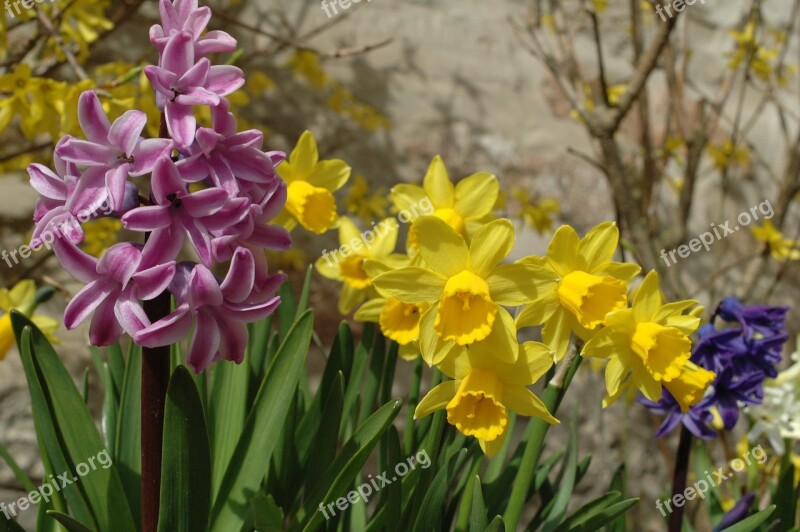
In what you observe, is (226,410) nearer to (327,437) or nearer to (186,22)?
(327,437)

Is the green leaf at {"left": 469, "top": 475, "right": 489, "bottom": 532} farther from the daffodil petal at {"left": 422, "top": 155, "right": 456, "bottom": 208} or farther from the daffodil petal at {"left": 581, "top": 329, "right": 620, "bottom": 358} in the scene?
the daffodil petal at {"left": 422, "top": 155, "right": 456, "bottom": 208}

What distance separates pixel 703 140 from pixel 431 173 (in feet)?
4.20

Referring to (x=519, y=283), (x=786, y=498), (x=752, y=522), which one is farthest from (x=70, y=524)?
(x=786, y=498)

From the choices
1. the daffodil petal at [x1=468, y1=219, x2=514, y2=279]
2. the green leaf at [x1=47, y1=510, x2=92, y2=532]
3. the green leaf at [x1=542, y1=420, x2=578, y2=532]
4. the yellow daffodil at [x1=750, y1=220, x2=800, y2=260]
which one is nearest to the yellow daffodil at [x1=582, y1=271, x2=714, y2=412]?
the daffodil petal at [x1=468, y1=219, x2=514, y2=279]

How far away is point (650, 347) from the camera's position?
0.65m

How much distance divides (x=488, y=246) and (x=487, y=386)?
12 centimetres

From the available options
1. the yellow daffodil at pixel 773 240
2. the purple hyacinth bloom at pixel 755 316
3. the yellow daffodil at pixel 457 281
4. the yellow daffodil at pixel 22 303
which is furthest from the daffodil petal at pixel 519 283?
the yellow daffodil at pixel 773 240

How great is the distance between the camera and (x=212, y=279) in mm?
529

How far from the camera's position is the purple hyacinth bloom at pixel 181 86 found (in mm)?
542

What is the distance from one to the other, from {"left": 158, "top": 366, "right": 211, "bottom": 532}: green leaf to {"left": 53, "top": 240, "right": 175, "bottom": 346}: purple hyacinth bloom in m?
0.06

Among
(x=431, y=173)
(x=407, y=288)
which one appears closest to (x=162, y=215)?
(x=407, y=288)

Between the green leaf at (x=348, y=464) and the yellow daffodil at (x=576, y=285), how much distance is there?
14cm

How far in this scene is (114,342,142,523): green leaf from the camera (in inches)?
31.2

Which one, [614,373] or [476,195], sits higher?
[476,195]
